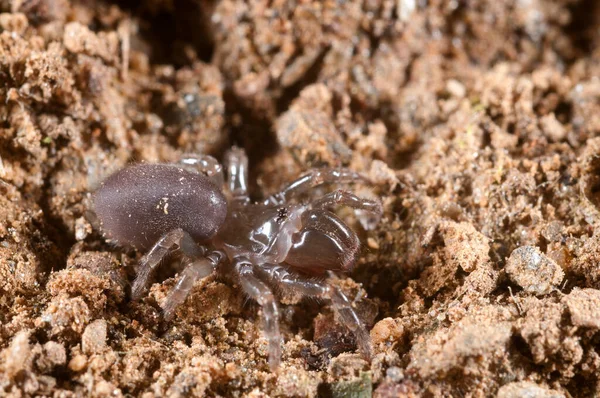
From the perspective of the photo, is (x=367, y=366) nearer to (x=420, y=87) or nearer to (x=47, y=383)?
(x=47, y=383)

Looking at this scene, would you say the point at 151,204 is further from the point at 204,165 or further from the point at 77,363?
the point at 77,363

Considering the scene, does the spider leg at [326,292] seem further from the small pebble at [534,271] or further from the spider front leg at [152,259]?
the small pebble at [534,271]

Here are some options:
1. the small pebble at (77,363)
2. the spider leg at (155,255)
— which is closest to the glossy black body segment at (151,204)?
the spider leg at (155,255)

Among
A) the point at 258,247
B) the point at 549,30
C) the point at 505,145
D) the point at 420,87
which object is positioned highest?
the point at 549,30

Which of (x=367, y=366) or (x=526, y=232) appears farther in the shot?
(x=526, y=232)

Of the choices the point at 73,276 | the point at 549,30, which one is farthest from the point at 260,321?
the point at 549,30

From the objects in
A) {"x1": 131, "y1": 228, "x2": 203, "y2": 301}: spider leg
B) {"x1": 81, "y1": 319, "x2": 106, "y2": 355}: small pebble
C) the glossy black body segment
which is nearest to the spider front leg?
{"x1": 131, "y1": 228, "x2": 203, "y2": 301}: spider leg
